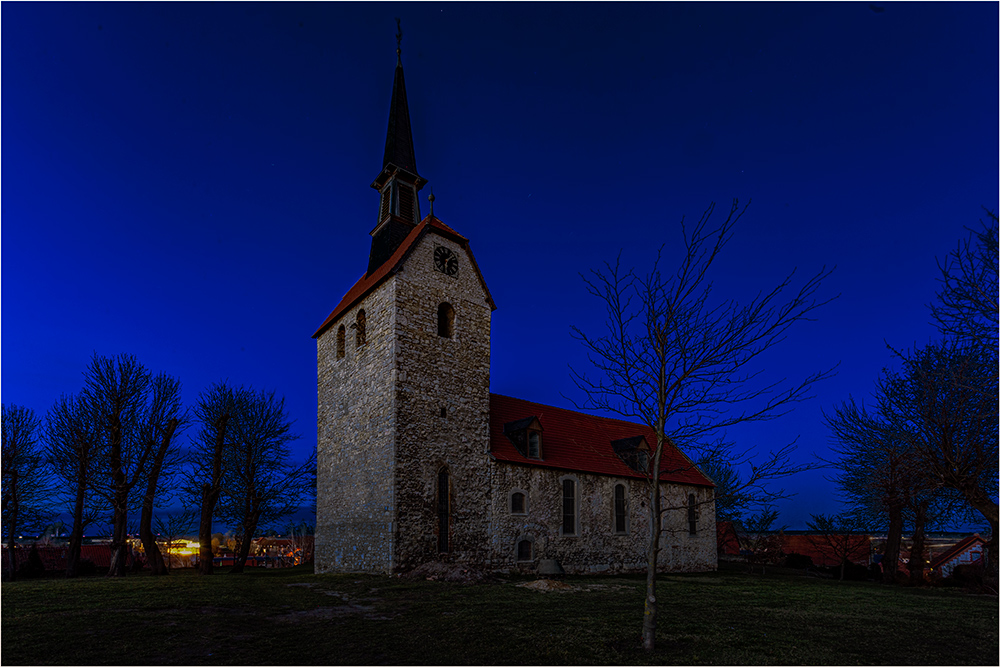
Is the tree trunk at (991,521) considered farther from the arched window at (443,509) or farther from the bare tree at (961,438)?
the arched window at (443,509)

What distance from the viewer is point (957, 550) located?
1409 inches

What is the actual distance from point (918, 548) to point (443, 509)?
23800 millimetres

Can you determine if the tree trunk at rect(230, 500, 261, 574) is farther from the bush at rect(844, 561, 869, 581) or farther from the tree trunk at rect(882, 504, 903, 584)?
the bush at rect(844, 561, 869, 581)

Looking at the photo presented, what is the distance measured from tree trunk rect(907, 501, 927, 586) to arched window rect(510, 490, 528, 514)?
17582 mm

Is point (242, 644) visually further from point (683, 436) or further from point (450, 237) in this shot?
point (450, 237)

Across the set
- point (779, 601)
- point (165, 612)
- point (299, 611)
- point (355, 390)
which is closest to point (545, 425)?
point (355, 390)

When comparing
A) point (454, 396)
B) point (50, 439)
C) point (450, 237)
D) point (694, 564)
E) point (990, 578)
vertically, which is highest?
point (450, 237)

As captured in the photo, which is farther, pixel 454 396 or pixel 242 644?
pixel 454 396

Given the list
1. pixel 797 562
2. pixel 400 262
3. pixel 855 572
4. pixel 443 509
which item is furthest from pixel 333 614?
pixel 797 562

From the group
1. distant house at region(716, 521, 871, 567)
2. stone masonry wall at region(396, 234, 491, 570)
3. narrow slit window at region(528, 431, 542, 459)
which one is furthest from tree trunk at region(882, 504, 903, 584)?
stone masonry wall at region(396, 234, 491, 570)

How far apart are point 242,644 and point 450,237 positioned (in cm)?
1675

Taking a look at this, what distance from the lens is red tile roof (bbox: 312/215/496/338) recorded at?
20734 millimetres

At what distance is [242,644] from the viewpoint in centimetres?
824

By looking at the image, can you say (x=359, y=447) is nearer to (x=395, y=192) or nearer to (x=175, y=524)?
(x=395, y=192)
